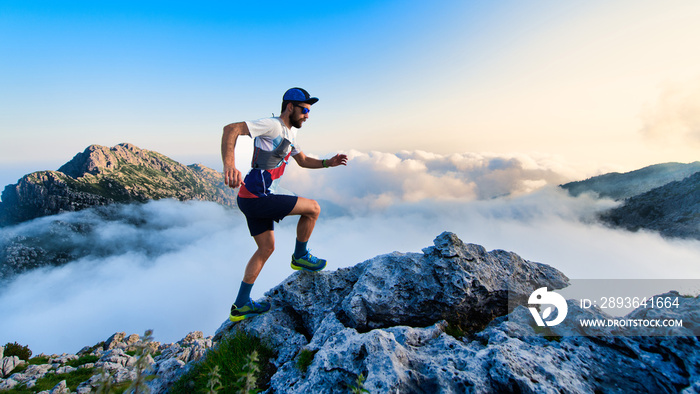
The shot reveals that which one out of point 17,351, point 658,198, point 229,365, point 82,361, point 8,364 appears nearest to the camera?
point 229,365

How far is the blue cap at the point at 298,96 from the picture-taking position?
620 centimetres

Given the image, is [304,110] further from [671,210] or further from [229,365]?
[671,210]

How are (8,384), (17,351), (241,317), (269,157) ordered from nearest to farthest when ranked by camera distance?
(269,157), (241,317), (8,384), (17,351)

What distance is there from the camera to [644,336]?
4.26m

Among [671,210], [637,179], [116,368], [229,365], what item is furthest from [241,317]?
[637,179]

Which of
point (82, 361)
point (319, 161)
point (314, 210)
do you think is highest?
point (319, 161)

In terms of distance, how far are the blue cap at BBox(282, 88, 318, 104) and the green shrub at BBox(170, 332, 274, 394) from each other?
5492 mm

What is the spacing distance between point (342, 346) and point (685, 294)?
24.8ft

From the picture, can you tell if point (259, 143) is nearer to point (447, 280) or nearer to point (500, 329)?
point (447, 280)

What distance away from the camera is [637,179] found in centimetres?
12888

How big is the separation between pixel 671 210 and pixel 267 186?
132 m

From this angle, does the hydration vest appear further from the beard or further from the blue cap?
the blue cap

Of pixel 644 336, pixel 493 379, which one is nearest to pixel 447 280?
pixel 493 379

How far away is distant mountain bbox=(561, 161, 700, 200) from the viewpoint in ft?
357
